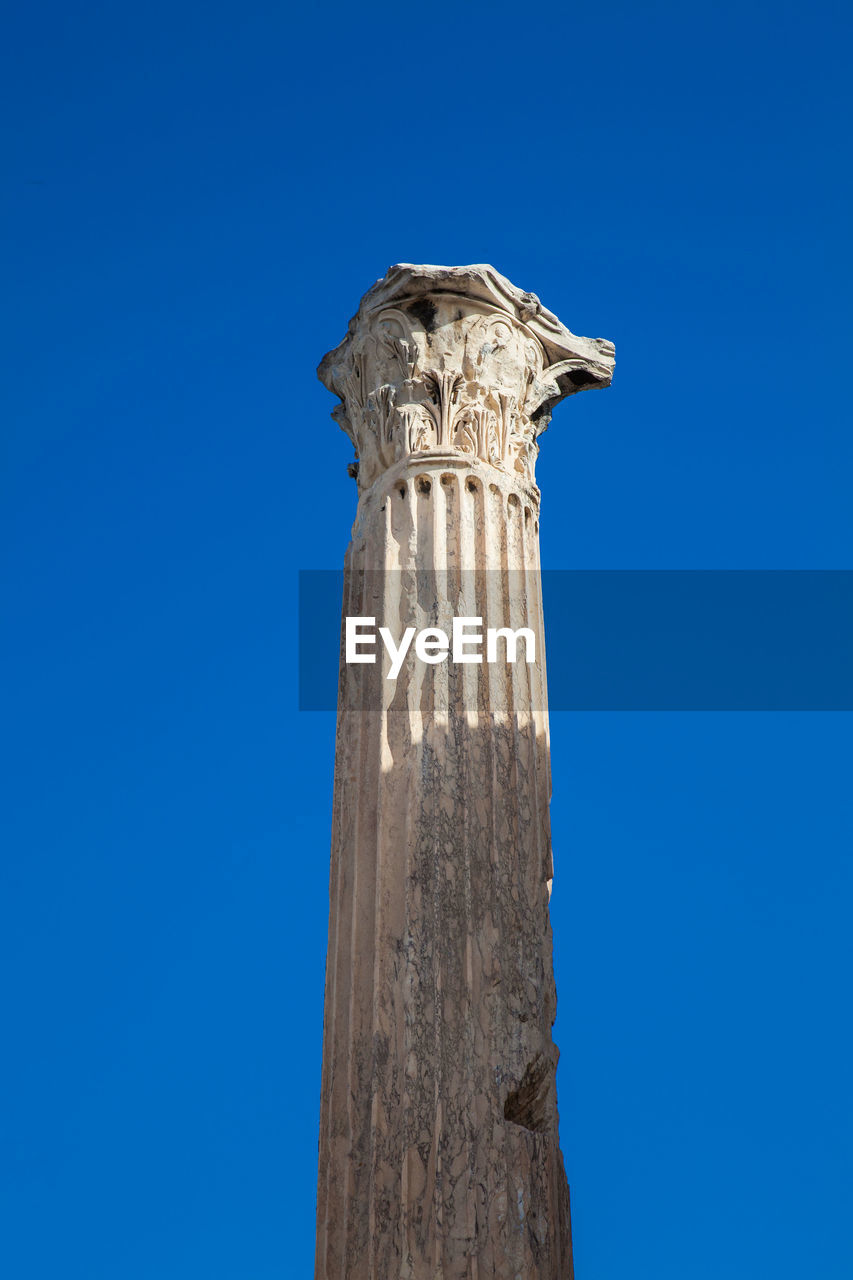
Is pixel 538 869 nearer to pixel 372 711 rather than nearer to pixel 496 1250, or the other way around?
pixel 372 711

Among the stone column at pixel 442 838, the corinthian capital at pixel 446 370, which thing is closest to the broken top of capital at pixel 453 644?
the stone column at pixel 442 838

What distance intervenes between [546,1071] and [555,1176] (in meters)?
0.65

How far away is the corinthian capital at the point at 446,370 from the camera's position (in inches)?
456

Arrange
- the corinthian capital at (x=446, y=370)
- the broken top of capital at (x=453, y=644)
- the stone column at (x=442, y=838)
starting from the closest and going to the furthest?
the stone column at (x=442, y=838), the broken top of capital at (x=453, y=644), the corinthian capital at (x=446, y=370)

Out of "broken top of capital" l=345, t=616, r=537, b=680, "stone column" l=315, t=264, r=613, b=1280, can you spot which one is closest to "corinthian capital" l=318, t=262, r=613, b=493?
"stone column" l=315, t=264, r=613, b=1280

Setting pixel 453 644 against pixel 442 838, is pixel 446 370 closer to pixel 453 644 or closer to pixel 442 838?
pixel 453 644

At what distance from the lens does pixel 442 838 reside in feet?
31.7

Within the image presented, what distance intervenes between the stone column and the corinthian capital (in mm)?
19

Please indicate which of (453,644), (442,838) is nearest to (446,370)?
(453,644)

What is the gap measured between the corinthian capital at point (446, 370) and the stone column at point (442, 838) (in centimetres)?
2

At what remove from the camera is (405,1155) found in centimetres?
873

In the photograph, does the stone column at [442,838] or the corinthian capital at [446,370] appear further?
the corinthian capital at [446,370]

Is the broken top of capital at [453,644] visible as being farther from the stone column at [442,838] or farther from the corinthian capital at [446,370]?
the corinthian capital at [446,370]

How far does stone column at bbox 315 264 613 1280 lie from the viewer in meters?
8.74
